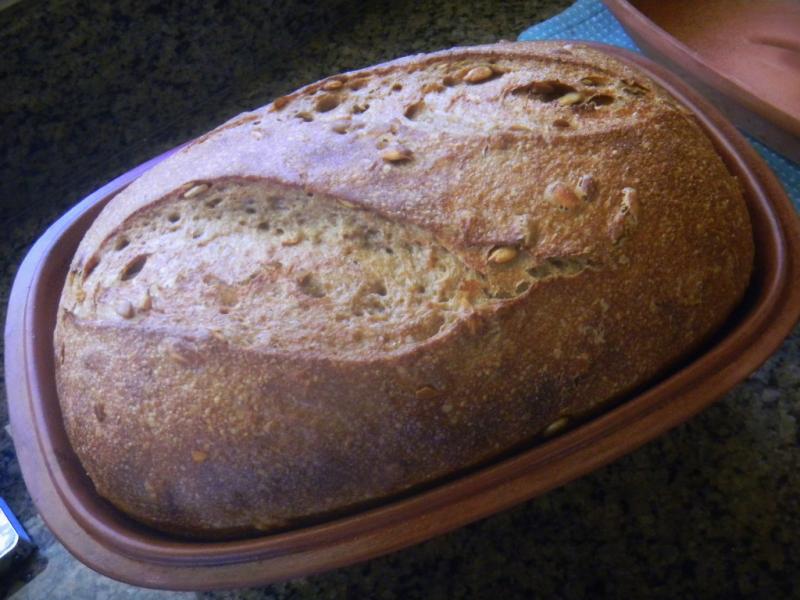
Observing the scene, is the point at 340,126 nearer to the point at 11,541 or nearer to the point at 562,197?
the point at 562,197

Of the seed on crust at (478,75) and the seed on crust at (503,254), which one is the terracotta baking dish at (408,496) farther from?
the seed on crust at (478,75)

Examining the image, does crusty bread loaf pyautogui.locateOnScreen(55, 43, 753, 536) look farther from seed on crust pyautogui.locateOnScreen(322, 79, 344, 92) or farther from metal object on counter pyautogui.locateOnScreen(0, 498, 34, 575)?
metal object on counter pyautogui.locateOnScreen(0, 498, 34, 575)

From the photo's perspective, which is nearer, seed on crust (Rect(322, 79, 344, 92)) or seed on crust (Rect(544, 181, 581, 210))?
seed on crust (Rect(544, 181, 581, 210))

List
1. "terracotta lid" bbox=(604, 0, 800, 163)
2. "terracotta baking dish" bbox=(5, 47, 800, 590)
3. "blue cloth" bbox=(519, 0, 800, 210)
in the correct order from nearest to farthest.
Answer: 1. "terracotta baking dish" bbox=(5, 47, 800, 590)
2. "terracotta lid" bbox=(604, 0, 800, 163)
3. "blue cloth" bbox=(519, 0, 800, 210)

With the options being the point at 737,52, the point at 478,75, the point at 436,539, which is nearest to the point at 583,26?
the point at 737,52

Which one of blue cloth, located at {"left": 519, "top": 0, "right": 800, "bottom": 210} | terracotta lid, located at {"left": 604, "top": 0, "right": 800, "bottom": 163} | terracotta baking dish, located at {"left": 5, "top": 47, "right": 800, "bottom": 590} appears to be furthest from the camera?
blue cloth, located at {"left": 519, "top": 0, "right": 800, "bottom": 210}

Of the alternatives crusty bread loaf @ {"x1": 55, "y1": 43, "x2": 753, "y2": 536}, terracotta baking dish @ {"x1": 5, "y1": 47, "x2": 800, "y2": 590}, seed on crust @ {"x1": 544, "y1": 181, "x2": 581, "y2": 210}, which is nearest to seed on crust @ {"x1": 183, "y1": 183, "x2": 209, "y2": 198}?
crusty bread loaf @ {"x1": 55, "y1": 43, "x2": 753, "y2": 536}

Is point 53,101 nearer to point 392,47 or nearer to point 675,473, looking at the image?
point 392,47

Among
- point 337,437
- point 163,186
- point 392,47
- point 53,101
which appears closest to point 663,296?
point 337,437

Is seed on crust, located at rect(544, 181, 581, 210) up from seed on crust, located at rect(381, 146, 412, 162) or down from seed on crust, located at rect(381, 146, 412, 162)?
down
